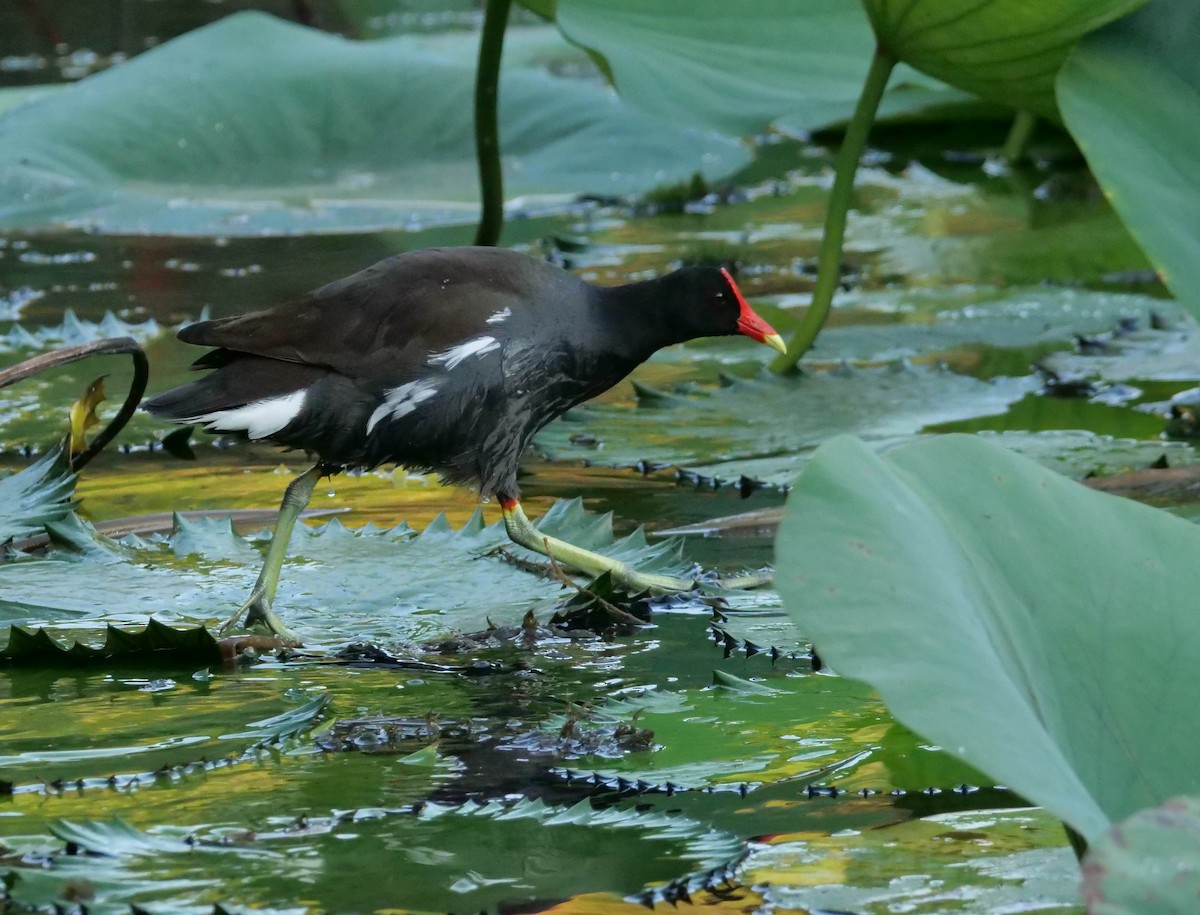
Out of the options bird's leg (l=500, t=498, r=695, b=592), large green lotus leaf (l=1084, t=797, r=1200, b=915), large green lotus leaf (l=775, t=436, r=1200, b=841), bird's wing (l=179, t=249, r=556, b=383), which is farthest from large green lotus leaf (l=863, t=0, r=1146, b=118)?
large green lotus leaf (l=1084, t=797, r=1200, b=915)

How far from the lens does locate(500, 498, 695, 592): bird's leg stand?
6.64 ft

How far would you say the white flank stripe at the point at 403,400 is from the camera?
2.07 metres

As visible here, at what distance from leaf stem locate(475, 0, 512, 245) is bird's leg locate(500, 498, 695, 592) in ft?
4.54

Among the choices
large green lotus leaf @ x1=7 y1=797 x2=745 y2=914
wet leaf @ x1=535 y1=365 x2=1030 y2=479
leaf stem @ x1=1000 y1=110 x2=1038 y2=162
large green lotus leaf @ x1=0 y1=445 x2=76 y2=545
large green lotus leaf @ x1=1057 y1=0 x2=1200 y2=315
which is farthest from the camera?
leaf stem @ x1=1000 y1=110 x2=1038 y2=162

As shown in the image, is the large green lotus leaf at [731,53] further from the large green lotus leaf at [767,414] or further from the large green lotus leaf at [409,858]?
the large green lotus leaf at [409,858]

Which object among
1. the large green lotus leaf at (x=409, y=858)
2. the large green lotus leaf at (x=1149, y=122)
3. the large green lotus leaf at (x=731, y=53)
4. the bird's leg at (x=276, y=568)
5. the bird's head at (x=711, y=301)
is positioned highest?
the large green lotus leaf at (x=1149, y=122)

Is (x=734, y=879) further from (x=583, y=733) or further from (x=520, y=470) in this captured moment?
(x=520, y=470)

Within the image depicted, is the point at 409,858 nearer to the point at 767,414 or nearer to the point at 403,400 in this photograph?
the point at 403,400

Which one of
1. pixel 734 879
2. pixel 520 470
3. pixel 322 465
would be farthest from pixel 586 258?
pixel 734 879

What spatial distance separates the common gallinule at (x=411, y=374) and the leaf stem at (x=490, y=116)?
1.17 meters

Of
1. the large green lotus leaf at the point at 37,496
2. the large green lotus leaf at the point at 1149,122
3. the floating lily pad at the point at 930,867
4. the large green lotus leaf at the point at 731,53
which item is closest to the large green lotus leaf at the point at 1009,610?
the floating lily pad at the point at 930,867

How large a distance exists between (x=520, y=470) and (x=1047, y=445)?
32.1 inches

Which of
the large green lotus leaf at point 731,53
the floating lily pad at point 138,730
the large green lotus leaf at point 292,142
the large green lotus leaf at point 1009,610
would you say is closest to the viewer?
the large green lotus leaf at point 1009,610

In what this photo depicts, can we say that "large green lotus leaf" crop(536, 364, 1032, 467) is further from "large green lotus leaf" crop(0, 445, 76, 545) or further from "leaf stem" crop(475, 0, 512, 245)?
"large green lotus leaf" crop(0, 445, 76, 545)
